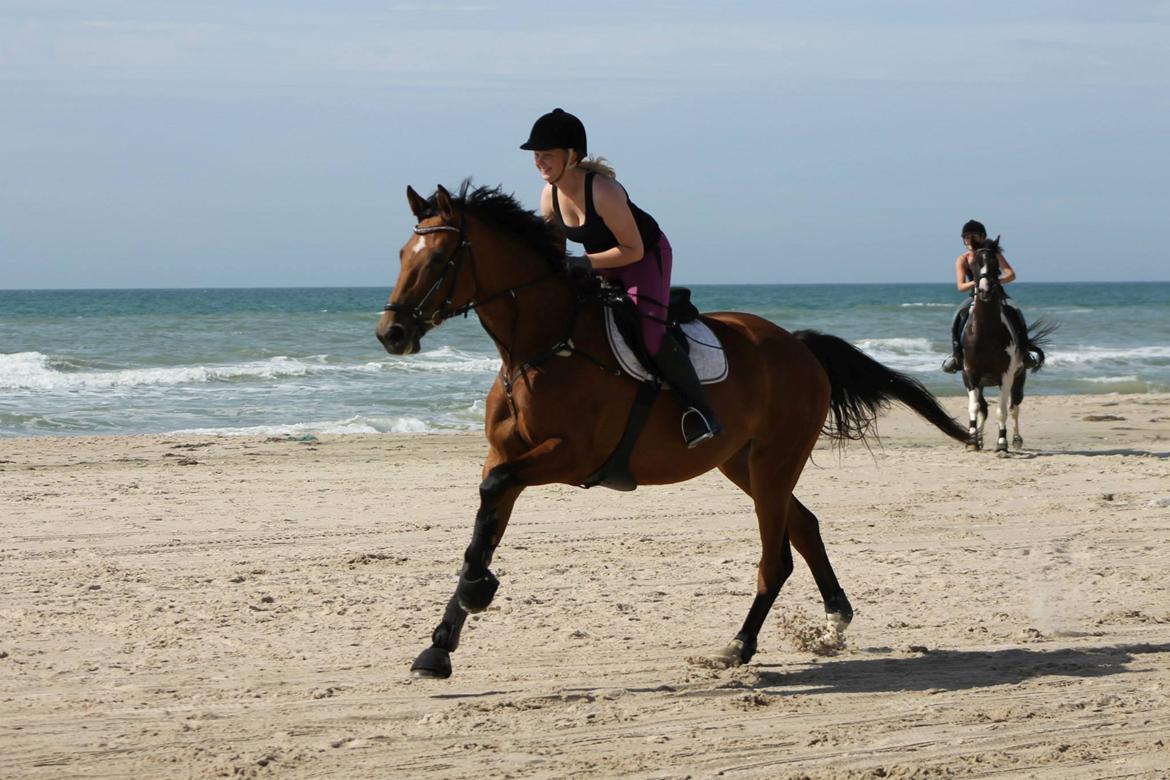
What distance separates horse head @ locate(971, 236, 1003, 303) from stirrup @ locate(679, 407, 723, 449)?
899 cm

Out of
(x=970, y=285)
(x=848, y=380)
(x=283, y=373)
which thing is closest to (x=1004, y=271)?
(x=970, y=285)

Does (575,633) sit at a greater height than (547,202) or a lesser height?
lesser

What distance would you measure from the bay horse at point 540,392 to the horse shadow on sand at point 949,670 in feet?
0.96

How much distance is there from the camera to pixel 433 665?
5590mm

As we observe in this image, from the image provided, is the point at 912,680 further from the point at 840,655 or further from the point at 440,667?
the point at 440,667

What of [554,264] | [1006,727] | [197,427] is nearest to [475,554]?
[554,264]

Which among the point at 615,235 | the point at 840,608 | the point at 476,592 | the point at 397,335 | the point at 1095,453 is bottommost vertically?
the point at 1095,453

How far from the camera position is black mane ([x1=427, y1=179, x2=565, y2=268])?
5.71m

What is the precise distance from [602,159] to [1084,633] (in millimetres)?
3515

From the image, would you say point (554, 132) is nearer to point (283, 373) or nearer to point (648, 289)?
point (648, 289)

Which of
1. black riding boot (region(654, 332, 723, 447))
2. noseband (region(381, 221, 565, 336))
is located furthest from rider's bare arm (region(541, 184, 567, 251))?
black riding boot (region(654, 332, 723, 447))

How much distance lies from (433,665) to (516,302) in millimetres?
1565

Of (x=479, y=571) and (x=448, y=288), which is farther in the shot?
(x=479, y=571)

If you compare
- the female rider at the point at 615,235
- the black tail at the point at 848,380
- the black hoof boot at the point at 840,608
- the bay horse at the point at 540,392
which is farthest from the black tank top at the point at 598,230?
the black hoof boot at the point at 840,608
